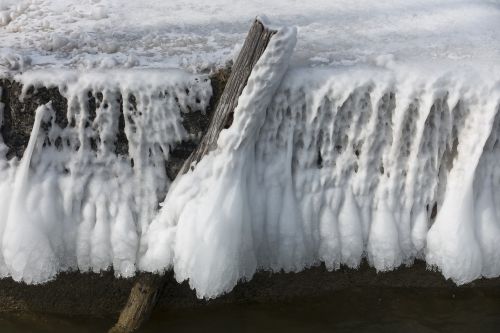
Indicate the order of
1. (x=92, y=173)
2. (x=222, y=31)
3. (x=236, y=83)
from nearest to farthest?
(x=236, y=83) < (x=92, y=173) < (x=222, y=31)

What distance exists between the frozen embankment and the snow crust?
20cm

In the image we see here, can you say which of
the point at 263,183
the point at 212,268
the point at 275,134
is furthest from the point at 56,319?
the point at 275,134

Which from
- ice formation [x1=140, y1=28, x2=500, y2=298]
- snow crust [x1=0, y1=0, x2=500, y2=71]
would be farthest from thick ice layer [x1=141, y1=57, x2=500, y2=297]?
snow crust [x1=0, y1=0, x2=500, y2=71]

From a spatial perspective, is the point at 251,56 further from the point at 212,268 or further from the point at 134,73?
the point at 212,268

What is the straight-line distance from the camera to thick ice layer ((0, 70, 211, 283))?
2471 mm

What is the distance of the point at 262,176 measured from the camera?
2594mm

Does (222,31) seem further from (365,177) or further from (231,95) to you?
(365,177)

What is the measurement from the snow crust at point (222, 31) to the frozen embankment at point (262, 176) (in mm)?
202

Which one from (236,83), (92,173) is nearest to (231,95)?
(236,83)

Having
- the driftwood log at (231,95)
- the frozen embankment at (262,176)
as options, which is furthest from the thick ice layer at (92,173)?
the driftwood log at (231,95)

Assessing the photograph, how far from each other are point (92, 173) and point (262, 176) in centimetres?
81

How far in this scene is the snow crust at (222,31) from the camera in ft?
9.11

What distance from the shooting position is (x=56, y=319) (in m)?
2.97

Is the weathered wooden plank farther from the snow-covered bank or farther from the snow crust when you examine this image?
the snow crust
